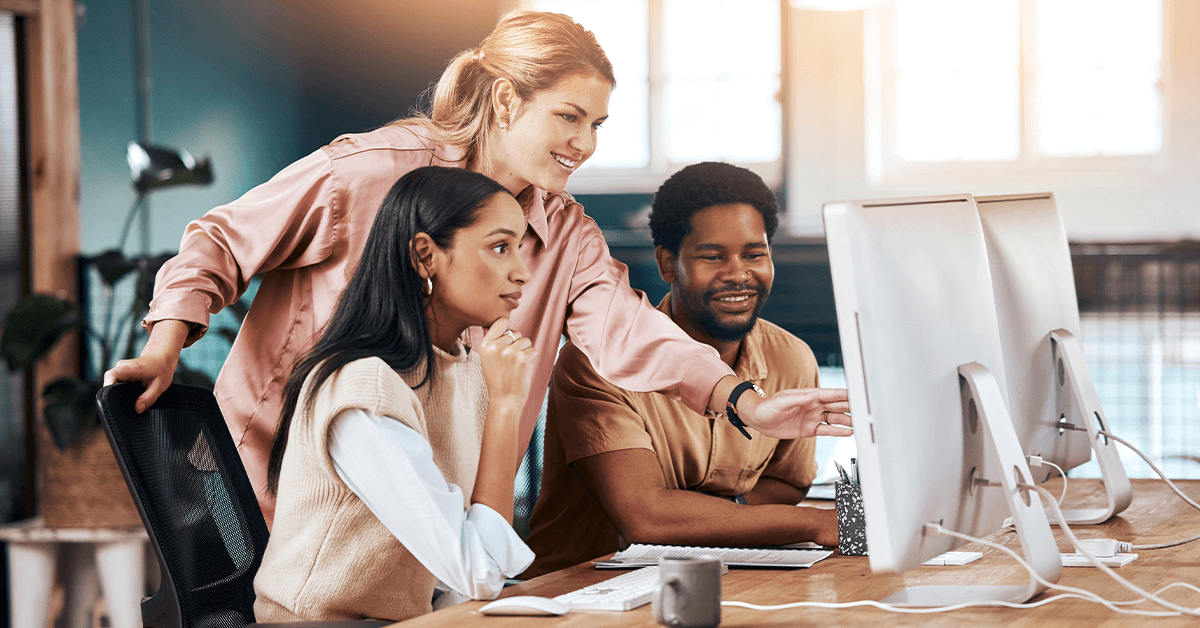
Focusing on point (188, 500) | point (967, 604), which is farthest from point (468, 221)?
point (967, 604)

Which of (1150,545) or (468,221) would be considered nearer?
(468,221)

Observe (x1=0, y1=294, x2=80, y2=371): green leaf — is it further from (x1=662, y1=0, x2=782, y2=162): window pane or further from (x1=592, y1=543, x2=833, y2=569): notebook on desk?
(x1=662, y1=0, x2=782, y2=162): window pane

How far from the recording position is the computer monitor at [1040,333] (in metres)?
1.57

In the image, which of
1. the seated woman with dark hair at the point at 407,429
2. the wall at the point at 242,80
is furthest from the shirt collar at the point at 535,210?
the wall at the point at 242,80

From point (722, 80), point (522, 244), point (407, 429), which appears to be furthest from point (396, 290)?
point (722, 80)

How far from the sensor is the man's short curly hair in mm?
2115

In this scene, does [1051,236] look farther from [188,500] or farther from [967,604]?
[188,500]

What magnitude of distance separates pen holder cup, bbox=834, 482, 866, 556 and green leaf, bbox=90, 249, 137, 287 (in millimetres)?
2877

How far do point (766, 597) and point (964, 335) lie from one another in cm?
36

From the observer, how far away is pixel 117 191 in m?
4.73

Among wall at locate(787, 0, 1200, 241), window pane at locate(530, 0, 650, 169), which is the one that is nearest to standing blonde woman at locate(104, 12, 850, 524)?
wall at locate(787, 0, 1200, 241)

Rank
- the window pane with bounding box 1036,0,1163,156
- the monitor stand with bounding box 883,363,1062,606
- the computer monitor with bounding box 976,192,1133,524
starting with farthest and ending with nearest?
the window pane with bounding box 1036,0,1163,156 → the computer monitor with bounding box 976,192,1133,524 → the monitor stand with bounding box 883,363,1062,606

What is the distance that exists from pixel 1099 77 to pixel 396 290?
5.45 meters

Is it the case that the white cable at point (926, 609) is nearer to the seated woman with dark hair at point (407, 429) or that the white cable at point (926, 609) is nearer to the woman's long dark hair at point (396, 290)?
the seated woman with dark hair at point (407, 429)
